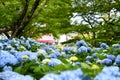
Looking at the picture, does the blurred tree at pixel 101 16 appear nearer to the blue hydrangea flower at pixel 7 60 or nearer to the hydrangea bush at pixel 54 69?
the hydrangea bush at pixel 54 69

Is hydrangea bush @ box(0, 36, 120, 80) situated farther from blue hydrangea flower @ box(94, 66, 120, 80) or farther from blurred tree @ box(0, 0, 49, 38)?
blurred tree @ box(0, 0, 49, 38)

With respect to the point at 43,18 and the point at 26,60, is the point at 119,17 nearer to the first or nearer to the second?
the point at 43,18

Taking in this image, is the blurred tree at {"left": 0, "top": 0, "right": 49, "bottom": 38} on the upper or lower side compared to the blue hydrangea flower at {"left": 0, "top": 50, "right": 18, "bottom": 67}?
upper

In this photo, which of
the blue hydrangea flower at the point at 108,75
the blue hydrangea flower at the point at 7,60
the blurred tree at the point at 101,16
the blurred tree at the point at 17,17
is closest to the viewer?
the blue hydrangea flower at the point at 108,75

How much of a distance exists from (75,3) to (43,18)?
2.93 metres

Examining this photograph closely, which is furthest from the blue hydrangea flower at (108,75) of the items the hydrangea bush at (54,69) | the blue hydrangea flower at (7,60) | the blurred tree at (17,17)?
the blurred tree at (17,17)

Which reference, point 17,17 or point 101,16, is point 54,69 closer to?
point 17,17

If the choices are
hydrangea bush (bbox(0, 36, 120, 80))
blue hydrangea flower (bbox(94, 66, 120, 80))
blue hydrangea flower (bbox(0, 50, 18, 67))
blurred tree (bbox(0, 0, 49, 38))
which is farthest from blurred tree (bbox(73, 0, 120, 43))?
blue hydrangea flower (bbox(94, 66, 120, 80))

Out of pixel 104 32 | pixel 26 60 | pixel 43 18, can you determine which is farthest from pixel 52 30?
pixel 26 60

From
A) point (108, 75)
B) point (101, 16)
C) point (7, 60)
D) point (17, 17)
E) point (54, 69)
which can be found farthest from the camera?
point (101, 16)

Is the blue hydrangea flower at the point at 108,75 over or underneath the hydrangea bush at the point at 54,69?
over

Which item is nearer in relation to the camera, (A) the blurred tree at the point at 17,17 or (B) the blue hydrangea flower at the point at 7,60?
(B) the blue hydrangea flower at the point at 7,60

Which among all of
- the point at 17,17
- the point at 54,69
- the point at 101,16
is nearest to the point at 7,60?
the point at 54,69

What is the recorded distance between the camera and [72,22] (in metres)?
12.6
